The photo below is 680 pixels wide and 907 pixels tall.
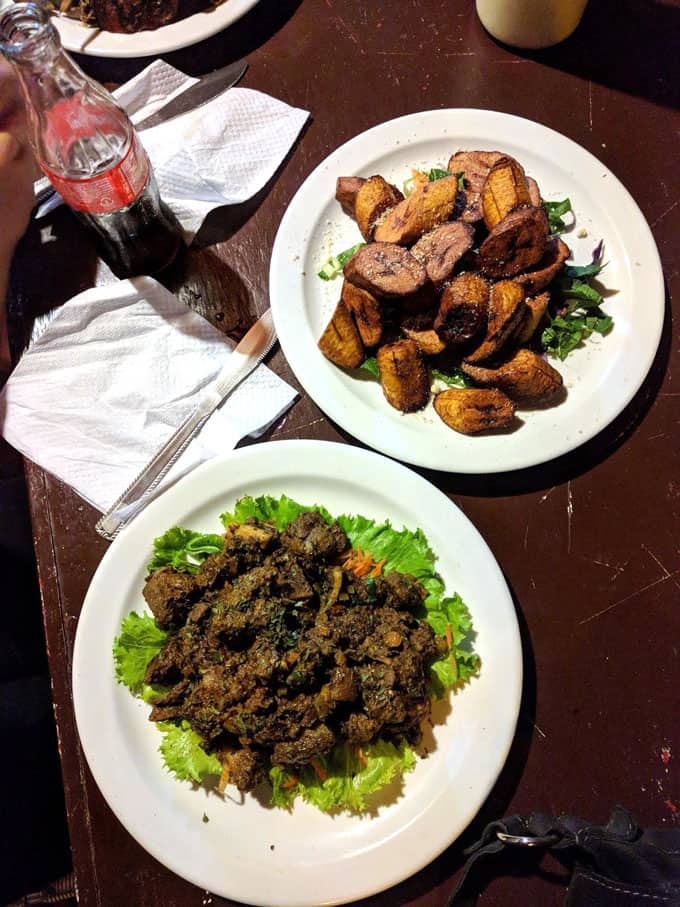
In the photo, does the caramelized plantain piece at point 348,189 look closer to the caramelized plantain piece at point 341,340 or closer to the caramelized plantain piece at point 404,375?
the caramelized plantain piece at point 341,340

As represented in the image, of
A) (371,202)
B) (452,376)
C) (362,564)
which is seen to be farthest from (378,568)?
(371,202)

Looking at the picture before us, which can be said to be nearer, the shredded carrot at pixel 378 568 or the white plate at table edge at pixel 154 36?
the shredded carrot at pixel 378 568

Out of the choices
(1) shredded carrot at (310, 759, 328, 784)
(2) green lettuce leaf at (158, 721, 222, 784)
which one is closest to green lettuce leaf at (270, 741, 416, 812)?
(1) shredded carrot at (310, 759, 328, 784)

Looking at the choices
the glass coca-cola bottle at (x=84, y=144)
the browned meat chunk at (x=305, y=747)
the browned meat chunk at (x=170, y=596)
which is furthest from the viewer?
the browned meat chunk at (x=170, y=596)

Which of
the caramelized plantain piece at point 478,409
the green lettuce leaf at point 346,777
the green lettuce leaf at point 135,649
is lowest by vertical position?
A: the green lettuce leaf at point 346,777

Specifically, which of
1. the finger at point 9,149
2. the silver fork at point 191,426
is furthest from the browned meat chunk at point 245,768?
the finger at point 9,149

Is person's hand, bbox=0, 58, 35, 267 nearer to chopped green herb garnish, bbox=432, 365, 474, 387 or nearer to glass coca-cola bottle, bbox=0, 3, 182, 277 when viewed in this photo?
glass coca-cola bottle, bbox=0, 3, 182, 277

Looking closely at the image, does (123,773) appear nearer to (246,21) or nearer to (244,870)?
(244,870)

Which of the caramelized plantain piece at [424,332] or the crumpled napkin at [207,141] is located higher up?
the crumpled napkin at [207,141]
